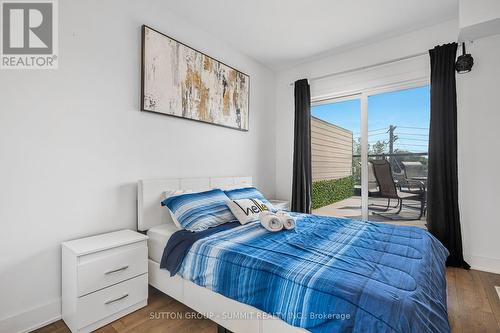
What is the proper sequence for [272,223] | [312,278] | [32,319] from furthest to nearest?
[272,223] → [32,319] → [312,278]

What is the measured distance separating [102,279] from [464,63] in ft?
13.1

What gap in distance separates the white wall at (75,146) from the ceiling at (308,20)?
42 cm

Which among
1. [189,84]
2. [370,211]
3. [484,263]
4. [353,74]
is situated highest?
[353,74]

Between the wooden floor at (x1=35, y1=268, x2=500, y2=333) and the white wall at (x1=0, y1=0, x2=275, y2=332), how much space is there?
51 cm

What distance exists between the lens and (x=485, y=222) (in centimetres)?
267

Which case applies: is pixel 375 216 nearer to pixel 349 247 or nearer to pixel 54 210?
pixel 349 247

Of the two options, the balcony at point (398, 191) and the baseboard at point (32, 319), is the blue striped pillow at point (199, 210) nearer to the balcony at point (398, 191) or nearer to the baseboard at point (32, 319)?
the baseboard at point (32, 319)

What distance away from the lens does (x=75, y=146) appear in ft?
6.43

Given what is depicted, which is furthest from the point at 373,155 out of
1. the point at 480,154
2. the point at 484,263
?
the point at 484,263

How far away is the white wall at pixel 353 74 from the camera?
9.77ft

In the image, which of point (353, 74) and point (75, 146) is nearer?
point (75, 146)

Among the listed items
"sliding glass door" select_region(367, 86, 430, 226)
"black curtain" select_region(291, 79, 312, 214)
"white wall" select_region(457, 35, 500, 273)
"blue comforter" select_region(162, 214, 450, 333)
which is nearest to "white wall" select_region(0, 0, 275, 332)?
"blue comforter" select_region(162, 214, 450, 333)

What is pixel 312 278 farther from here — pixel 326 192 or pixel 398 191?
pixel 326 192

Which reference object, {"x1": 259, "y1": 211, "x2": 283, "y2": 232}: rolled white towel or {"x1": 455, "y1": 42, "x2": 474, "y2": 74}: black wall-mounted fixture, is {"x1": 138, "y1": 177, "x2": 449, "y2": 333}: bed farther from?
{"x1": 455, "y1": 42, "x2": 474, "y2": 74}: black wall-mounted fixture
